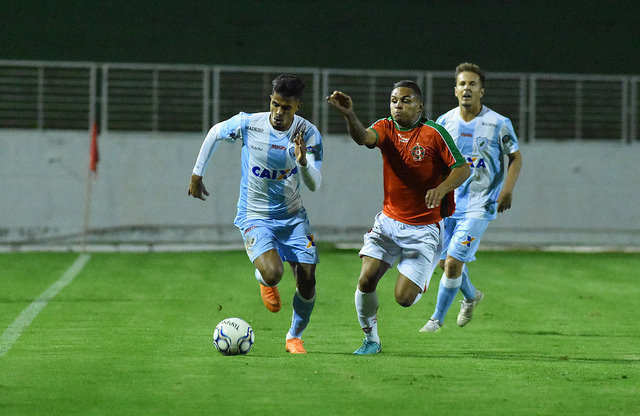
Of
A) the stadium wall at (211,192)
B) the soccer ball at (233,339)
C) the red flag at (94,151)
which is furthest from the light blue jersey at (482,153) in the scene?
the stadium wall at (211,192)

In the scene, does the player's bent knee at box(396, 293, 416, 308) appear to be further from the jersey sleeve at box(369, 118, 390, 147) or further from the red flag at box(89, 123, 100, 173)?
the red flag at box(89, 123, 100, 173)

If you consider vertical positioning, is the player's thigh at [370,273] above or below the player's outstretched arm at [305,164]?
below

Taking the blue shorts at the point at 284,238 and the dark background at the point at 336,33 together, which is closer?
the blue shorts at the point at 284,238

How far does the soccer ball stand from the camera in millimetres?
7891

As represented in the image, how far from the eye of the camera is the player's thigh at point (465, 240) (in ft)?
32.0

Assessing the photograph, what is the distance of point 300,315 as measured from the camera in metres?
8.35

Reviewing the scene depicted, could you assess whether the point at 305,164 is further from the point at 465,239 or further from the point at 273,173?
the point at 465,239

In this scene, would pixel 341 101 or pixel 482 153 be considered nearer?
pixel 341 101

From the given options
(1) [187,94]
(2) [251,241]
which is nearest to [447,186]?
(2) [251,241]

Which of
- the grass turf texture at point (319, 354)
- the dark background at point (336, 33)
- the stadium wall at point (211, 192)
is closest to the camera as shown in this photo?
the grass turf texture at point (319, 354)

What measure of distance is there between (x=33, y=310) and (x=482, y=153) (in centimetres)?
468

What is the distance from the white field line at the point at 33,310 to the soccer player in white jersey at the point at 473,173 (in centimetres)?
358

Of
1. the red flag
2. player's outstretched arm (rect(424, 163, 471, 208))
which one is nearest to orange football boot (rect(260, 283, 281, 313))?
player's outstretched arm (rect(424, 163, 471, 208))

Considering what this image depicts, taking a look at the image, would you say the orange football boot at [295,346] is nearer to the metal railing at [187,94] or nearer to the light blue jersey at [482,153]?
the light blue jersey at [482,153]
